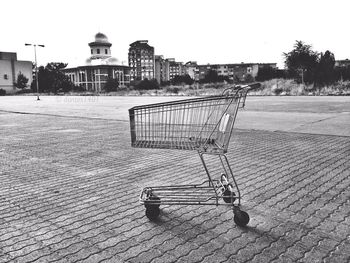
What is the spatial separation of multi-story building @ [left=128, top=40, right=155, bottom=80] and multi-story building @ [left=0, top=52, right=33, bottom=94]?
53440 millimetres

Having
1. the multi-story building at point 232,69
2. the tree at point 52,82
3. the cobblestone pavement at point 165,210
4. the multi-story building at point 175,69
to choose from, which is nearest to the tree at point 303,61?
the cobblestone pavement at point 165,210

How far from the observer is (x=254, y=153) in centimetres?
634

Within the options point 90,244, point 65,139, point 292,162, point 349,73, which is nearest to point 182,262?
point 90,244

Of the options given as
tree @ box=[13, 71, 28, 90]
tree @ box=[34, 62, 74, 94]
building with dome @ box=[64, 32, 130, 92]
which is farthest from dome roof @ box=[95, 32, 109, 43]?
tree @ box=[13, 71, 28, 90]

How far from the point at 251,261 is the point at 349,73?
50.9 metres

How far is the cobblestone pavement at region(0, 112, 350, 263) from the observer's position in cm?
266

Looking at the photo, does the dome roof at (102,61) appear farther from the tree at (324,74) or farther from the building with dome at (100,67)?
the tree at (324,74)

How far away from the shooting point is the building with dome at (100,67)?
10738cm

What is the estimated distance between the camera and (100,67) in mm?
107438

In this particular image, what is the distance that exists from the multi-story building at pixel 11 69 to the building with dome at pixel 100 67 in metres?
19.3

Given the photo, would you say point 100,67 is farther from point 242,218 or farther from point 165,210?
point 242,218

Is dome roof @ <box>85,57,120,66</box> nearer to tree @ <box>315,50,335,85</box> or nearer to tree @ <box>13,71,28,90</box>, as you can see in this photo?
tree @ <box>13,71,28,90</box>

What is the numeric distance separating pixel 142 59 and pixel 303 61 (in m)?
109

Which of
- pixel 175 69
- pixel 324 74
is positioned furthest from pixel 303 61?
pixel 175 69
